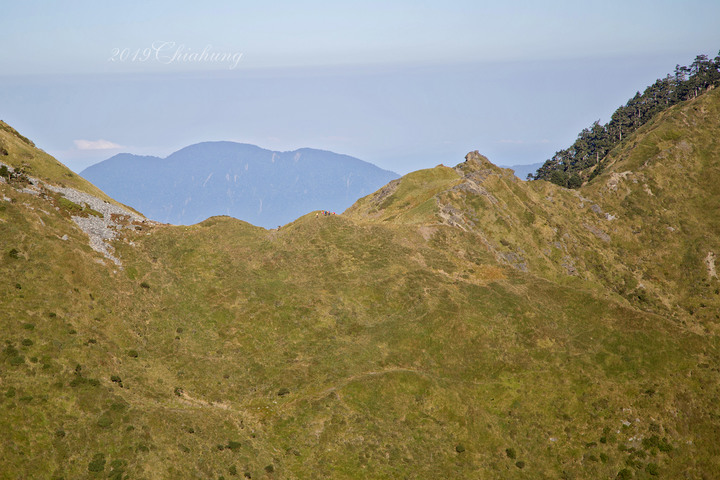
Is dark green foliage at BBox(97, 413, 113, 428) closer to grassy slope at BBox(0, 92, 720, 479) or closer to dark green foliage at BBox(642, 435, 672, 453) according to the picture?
grassy slope at BBox(0, 92, 720, 479)

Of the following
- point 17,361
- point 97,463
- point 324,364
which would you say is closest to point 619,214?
point 324,364

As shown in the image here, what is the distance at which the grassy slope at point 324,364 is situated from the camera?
56.3 metres

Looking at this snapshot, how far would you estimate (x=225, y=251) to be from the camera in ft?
342

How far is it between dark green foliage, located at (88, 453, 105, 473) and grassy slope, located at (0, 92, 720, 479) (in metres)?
0.56

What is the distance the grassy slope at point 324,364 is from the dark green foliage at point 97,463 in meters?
0.56

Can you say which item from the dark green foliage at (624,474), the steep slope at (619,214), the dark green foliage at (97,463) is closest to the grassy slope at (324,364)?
the dark green foliage at (97,463)

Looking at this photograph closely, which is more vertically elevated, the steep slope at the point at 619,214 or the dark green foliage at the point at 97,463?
the steep slope at the point at 619,214

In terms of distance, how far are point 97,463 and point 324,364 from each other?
36.3 m

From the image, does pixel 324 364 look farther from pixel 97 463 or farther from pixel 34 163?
pixel 34 163

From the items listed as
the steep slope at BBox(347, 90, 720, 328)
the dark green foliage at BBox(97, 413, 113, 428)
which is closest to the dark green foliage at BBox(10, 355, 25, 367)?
the dark green foliage at BBox(97, 413, 113, 428)

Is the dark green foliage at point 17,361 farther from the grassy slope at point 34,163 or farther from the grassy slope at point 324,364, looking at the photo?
the grassy slope at point 34,163

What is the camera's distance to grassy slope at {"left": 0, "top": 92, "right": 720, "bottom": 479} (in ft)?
185

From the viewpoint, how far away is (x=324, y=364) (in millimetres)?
77938

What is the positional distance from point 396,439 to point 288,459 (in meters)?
14.8
